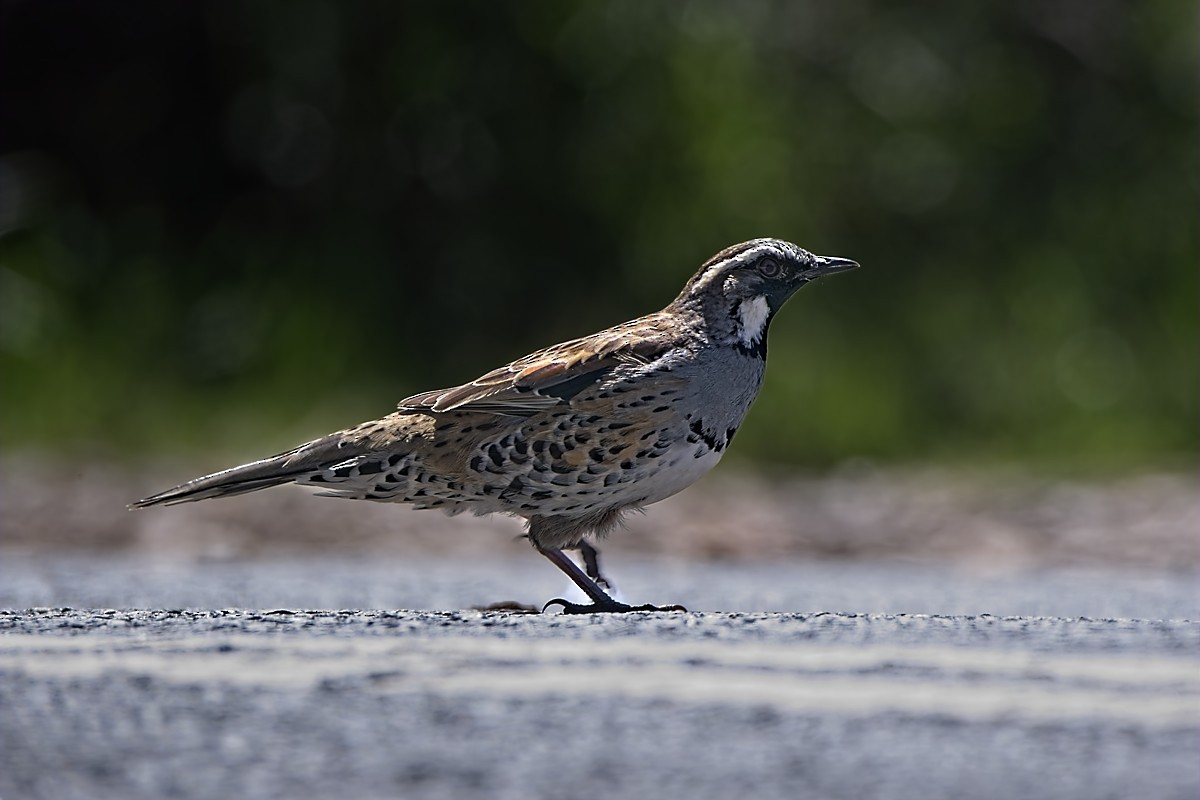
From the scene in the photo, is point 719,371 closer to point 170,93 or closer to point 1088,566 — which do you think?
point 1088,566

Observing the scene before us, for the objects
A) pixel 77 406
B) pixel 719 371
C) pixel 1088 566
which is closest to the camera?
pixel 719 371

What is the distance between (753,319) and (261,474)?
1722 mm

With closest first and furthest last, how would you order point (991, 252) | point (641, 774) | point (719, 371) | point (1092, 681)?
point (641, 774) → point (1092, 681) → point (719, 371) → point (991, 252)

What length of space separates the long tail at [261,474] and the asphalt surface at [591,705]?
95 cm

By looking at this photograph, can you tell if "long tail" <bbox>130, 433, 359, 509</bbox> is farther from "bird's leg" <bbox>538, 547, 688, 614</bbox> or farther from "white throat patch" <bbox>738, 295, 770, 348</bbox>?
"white throat patch" <bbox>738, 295, 770, 348</bbox>

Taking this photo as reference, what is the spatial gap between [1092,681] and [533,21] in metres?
9.64

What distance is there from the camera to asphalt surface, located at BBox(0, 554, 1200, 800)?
3010mm

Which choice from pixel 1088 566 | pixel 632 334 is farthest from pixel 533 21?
pixel 632 334

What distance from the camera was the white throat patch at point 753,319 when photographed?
20.7 ft

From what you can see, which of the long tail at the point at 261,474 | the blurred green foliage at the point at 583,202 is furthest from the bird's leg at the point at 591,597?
the blurred green foliage at the point at 583,202

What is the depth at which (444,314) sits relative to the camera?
12.6m

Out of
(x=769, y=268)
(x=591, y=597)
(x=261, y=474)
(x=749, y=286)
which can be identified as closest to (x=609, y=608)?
(x=591, y=597)

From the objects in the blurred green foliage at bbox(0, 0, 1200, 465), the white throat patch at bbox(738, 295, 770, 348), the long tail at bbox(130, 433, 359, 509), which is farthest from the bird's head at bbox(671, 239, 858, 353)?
the blurred green foliage at bbox(0, 0, 1200, 465)

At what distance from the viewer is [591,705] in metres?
3.44
